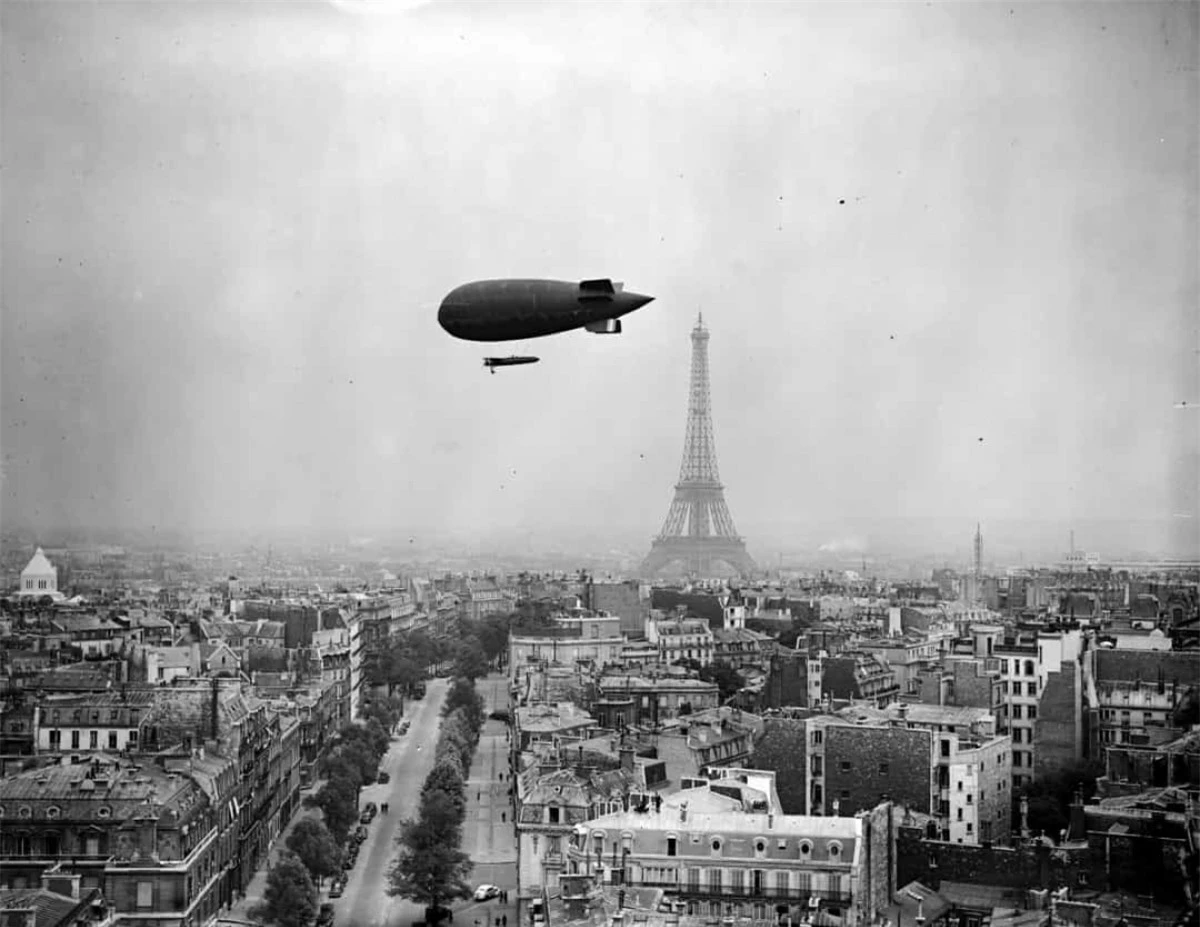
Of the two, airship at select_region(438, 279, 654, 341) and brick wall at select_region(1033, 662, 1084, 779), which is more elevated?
airship at select_region(438, 279, 654, 341)

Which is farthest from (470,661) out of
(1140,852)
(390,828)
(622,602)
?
(1140,852)

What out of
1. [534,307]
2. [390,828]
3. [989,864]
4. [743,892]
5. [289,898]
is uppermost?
[534,307]

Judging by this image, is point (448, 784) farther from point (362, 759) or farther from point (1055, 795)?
point (1055, 795)

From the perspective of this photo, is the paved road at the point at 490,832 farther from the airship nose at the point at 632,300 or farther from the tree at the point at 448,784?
the airship nose at the point at 632,300

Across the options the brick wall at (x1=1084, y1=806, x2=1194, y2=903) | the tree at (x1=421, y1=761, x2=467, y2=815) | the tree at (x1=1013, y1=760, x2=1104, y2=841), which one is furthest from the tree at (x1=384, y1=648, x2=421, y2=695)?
the brick wall at (x1=1084, y1=806, x2=1194, y2=903)

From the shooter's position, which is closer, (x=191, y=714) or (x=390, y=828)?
(x=191, y=714)

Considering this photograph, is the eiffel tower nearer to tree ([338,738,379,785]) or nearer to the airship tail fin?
tree ([338,738,379,785])
